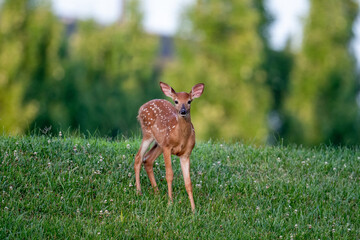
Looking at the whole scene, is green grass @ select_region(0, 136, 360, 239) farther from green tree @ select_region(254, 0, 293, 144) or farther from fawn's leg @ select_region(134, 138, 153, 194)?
green tree @ select_region(254, 0, 293, 144)

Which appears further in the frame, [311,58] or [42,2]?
[311,58]

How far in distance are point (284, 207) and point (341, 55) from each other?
12.7 m

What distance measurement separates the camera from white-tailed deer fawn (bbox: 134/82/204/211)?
693cm

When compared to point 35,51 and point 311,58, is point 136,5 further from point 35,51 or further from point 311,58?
point 311,58

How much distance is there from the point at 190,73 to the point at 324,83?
16.6 ft

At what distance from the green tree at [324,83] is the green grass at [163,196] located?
924 centimetres

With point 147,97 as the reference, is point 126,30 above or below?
above

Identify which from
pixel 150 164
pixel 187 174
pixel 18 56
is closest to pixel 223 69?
pixel 18 56

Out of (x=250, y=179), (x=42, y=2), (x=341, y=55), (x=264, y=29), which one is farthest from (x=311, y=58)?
(x=250, y=179)

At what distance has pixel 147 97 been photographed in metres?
18.8

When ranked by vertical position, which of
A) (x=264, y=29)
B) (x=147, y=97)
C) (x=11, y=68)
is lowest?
(x=147, y=97)

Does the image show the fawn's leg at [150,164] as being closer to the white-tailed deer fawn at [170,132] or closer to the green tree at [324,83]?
the white-tailed deer fawn at [170,132]

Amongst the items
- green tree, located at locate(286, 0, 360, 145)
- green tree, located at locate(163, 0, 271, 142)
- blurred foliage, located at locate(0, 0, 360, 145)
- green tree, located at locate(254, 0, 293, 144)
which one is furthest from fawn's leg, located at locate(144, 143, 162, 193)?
green tree, located at locate(254, 0, 293, 144)

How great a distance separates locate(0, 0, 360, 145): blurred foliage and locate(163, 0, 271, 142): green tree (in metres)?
0.03
